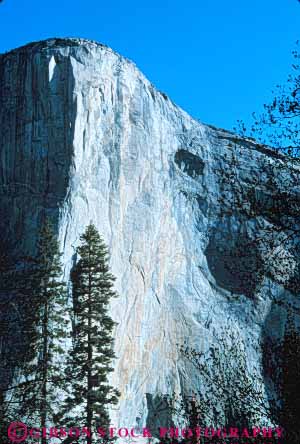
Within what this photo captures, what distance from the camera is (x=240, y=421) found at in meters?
7.05

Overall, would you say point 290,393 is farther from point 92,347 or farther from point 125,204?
point 125,204

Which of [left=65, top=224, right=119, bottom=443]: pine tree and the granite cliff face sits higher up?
the granite cliff face

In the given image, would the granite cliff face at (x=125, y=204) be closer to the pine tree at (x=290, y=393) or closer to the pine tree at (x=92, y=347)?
the pine tree at (x=92, y=347)

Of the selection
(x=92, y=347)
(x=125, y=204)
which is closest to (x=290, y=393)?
(x=92, y=347)

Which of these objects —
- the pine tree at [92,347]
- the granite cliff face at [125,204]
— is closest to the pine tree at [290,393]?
the pine tree at [92,347]

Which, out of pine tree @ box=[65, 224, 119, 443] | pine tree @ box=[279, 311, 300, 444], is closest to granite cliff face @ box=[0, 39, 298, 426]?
pine tree @ box=[65, 224, 119, 443]

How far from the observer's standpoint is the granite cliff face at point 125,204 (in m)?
35.7

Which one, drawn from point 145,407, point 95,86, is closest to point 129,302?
point 145,407

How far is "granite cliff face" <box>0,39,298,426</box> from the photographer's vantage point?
1405 inches

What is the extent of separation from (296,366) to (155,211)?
118ft

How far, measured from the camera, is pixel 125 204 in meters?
40.4

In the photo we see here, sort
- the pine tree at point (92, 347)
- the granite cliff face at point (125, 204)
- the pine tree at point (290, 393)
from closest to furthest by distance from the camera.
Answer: the pine tree at point (290, 393), the pine tree at point (92, 347), the granite cliff face at point (125, 204)

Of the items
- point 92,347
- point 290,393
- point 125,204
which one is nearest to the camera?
point 290,393

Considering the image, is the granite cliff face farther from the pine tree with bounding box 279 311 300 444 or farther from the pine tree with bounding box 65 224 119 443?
the pine tree with bounding box 279 311 300 444
